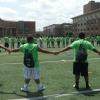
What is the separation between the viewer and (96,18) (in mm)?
124625

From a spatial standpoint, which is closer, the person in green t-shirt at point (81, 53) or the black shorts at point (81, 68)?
the person in green t-shirt at point (81, 53)

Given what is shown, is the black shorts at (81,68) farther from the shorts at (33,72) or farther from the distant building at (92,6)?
the distant building at (92,6)

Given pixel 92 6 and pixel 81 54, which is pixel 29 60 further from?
pixel 92 6

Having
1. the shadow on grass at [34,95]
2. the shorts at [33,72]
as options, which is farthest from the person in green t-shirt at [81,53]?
the shadow on grass at [34,95]

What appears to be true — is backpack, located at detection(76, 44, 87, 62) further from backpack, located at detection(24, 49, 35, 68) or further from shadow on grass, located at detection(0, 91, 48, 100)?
shadow on grass, located at detection(0, 91, 48, 100)

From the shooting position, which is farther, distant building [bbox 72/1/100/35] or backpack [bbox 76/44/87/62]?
distant building [bbox 72/1/100/35]

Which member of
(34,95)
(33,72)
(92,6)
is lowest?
(34,95)

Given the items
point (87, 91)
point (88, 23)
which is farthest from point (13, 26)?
point (87, 91)

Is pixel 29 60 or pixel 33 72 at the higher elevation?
pixel 29 60

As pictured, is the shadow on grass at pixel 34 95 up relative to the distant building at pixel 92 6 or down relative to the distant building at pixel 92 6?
down

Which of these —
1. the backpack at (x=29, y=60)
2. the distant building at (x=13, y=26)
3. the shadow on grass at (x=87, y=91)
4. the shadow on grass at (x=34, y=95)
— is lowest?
the shadow on grass at (x=34, y=95)

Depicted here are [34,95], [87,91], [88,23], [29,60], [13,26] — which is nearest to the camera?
[34,95]

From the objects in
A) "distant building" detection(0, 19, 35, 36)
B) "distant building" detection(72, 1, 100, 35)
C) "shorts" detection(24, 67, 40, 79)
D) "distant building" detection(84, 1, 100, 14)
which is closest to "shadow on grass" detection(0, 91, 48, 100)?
"shorts" detection(24, 67, 40, 79)

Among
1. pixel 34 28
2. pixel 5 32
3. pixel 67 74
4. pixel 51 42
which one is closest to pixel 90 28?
pixel 34 28
